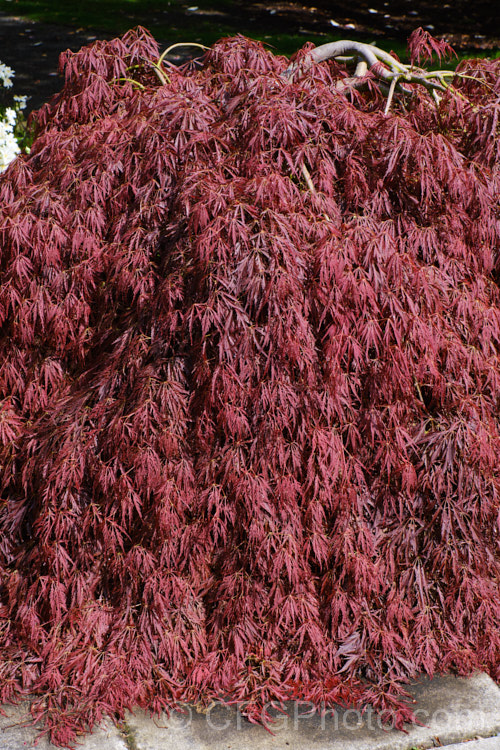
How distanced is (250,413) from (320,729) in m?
1.07

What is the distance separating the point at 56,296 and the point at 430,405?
1.46 meters

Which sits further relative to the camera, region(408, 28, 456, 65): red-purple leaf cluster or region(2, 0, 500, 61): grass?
region(2, 0, 500, 61): grass

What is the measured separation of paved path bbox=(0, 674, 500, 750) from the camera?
8.33ft

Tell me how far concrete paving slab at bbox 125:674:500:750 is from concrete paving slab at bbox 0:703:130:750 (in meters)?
0.06

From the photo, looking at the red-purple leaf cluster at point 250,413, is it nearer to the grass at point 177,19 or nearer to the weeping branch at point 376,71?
the weeping branch at point 376,71

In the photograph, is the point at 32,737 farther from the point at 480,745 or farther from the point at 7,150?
the point at 7,150

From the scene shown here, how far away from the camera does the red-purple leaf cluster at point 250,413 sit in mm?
2646

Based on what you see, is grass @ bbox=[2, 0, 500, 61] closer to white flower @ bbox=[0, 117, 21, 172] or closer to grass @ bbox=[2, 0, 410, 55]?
grass @ bbox=[2, 0, 410, 55]

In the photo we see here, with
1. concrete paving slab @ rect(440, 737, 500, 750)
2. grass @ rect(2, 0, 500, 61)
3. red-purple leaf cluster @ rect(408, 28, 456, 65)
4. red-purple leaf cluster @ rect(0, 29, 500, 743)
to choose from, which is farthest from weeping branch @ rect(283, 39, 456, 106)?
grass @ rect(2, 0, 500, 61)

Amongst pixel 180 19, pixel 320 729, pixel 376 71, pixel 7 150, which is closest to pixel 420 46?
pixel 376 71

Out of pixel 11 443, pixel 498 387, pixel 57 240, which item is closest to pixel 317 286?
pixel 498 387

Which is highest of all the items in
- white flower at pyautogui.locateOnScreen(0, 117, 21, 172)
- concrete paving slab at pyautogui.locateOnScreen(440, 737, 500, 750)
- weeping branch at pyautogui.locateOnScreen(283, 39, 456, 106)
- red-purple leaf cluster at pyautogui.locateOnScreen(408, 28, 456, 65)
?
red-purple leaf cluster at pyautogui.locateOnScreen(408, 28, 456, 65)

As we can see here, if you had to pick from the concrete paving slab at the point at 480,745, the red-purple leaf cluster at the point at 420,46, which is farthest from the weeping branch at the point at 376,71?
the concrete paving slab at the point at 480,745

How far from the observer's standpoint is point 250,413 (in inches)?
106
